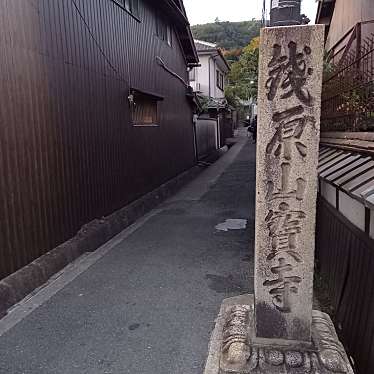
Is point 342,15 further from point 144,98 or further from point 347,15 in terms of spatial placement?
point 144,98

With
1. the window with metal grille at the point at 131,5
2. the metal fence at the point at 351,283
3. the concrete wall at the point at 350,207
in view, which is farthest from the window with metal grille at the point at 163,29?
the metal fence at the point at 351,283

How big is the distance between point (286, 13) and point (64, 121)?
15.6 ft

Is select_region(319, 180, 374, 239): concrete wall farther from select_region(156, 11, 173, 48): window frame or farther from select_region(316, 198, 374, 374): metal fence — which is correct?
select_region(156, 11, 173, 48): window frame

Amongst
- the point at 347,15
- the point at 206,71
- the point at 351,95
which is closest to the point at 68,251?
the point at 351,95

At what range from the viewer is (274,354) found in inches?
140

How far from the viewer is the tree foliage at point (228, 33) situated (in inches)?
2704

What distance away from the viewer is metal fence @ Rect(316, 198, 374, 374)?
11.5 ft

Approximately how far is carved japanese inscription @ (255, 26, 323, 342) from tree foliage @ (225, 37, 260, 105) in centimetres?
2330

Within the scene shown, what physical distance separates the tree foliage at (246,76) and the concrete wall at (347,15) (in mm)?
12487

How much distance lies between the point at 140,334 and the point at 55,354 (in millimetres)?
976

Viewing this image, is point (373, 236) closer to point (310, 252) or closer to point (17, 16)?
point (310, 252)

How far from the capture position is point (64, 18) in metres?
7.20

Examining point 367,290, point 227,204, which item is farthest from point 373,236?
point 227,204

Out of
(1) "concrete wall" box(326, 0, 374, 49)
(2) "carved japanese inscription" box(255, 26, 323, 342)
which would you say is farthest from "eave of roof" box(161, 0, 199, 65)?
(2) "carved japanese inscription" box(255, 26, 323, 342)
